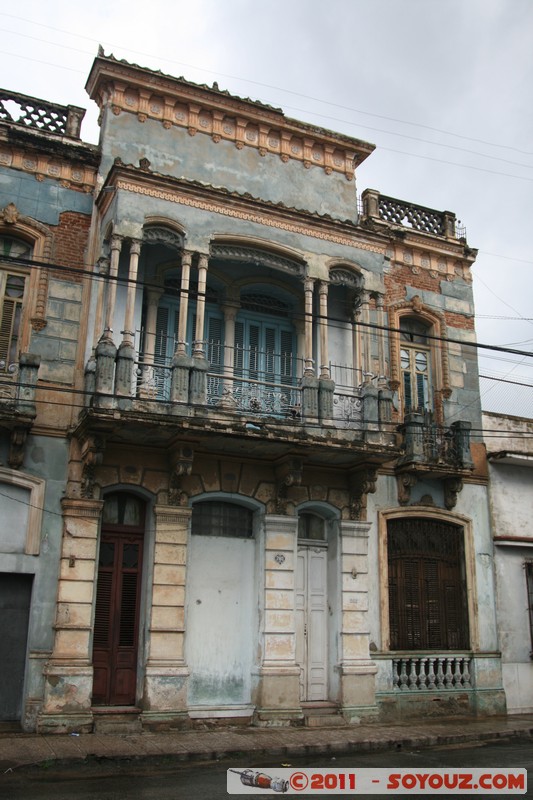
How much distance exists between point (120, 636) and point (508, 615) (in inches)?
320

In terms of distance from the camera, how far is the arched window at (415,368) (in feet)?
55.4

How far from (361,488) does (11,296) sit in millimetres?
7443

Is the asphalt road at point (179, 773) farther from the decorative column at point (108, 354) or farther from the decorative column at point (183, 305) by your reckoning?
the decorative column at point (183, 305)

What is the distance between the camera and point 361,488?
14.8m

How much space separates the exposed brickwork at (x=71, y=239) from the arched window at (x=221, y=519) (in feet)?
16.5

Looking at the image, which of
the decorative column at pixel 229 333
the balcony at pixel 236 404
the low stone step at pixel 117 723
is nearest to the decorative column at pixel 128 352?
the balcony at pixel 236 404

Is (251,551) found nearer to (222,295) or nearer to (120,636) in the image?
(120,636)

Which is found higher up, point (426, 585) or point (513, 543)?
point (513, 543)

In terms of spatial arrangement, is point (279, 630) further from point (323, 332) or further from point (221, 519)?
point (323, 332)

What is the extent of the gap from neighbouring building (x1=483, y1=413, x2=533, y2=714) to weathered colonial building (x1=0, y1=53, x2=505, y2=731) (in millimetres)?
325

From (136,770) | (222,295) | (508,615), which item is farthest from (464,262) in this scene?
(136,770)

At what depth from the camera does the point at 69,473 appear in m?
13.1

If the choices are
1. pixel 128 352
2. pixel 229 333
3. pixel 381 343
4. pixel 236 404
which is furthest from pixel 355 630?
pixel 128 352

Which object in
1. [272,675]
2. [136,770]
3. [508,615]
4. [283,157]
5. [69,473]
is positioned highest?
[283,157]
